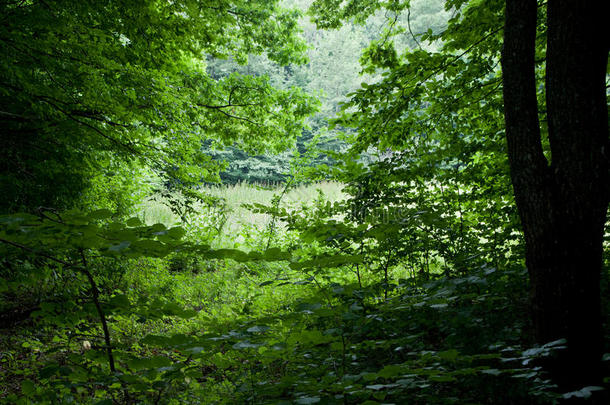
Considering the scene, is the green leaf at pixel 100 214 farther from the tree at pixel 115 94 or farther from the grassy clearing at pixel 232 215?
the grassy clearing at pixel 232 215

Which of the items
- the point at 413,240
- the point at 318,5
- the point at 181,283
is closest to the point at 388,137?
the point at 413,240

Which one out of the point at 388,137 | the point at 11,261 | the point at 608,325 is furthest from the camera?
the point at 388,137

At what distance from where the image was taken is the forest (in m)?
1.51

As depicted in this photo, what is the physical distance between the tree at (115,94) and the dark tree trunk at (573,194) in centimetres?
334

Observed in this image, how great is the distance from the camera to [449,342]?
209 cm

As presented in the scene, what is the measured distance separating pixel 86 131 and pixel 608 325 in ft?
15.2

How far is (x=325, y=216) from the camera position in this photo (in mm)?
3506

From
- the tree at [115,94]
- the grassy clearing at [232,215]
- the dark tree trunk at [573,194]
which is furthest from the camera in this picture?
the grassy clearing at [232,215]

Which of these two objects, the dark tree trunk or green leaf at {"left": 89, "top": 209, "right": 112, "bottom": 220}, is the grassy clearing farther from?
green leaf at {"left": 89, "top": 209, "right": 112, "bottom": 220}

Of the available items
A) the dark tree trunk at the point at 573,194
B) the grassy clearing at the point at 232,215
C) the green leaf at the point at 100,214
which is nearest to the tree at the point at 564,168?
the dark tree trunk at the point at 573,194

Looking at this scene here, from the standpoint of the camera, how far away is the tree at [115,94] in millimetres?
2684

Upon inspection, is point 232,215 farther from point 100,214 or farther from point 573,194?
point 573,194

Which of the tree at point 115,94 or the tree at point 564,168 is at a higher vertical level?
the tree at point 115,94

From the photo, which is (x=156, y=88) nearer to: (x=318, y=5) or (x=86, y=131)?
(x=86, y=131)
